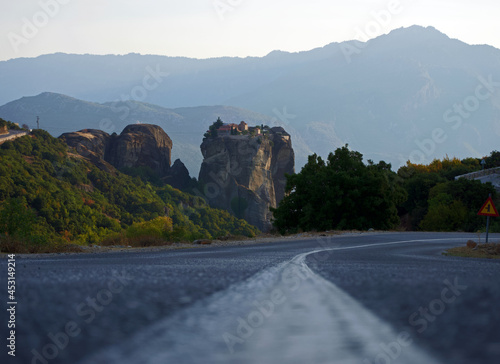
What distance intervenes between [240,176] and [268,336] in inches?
5627

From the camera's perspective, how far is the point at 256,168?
14738 cm

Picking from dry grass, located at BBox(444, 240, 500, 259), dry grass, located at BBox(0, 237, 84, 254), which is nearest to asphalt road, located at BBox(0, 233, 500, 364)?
dry grass, located at BBox(0, 237, 84, 254)

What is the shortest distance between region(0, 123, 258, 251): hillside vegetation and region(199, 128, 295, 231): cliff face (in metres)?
7.01

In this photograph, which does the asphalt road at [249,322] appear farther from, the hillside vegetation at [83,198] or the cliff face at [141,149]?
the cliff face at [141,149]

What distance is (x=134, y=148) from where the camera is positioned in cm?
14512

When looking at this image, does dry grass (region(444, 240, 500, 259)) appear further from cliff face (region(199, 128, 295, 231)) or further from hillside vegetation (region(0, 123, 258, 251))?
cliff face (region(199, 128, 295, 231))

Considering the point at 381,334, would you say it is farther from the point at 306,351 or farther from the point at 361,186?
the point at 361,186

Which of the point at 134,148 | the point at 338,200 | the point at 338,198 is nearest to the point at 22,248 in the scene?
the point at 338,200

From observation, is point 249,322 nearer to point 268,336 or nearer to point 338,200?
point 268,336

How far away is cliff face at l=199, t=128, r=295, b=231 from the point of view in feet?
460

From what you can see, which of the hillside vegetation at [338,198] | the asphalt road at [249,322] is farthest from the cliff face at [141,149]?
the asphalt road at [249,322]

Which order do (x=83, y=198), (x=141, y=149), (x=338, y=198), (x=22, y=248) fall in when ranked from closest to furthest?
(x=22, y=248) < (x=338, y=198) < (x=83, y=198) < (x=141, y=149)

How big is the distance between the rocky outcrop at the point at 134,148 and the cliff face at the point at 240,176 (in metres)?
9.18

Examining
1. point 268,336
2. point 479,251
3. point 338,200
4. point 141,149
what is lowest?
point 479,251
